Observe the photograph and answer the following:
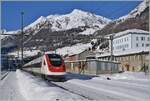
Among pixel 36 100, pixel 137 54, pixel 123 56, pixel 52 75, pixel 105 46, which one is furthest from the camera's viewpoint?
pixel 105 46

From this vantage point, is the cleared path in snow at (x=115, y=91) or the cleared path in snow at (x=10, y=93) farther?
the cleared path in snow at (x=115, y=91)

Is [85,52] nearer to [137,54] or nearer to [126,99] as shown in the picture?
[137,54]

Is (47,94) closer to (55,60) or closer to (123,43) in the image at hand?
(55,60)

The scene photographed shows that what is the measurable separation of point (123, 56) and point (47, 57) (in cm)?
5478

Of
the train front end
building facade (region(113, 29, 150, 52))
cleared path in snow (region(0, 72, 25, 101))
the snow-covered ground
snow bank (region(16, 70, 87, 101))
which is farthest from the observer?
building facade (region(113, 29, 150, 52))

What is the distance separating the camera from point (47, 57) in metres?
37.7

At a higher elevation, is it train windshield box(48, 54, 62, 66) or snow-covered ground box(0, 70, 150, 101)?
train windshield box(48, 54, 62, 66)

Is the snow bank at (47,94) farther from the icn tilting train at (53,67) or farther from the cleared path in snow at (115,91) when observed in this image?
the icn tilting train at (53,67)

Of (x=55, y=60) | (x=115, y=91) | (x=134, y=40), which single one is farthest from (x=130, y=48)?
(x=115, y=91)

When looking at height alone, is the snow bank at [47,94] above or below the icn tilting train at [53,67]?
below

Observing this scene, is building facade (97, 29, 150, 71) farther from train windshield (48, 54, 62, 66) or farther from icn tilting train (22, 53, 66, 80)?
icn tilting train (22, 53, 66, 80)

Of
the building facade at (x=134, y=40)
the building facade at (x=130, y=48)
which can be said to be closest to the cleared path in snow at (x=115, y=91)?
the building facade at (x=130, y=48)

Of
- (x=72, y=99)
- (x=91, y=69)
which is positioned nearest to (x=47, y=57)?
(x=72, y=99)

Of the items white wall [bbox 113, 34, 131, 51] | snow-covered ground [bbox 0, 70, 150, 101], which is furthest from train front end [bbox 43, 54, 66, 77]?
white wall [bbox 113, 34, 131, 51]
